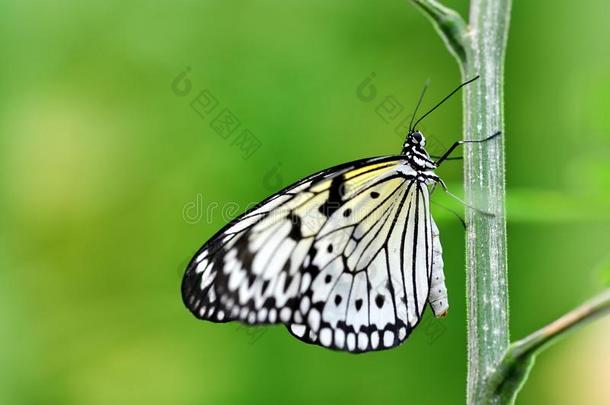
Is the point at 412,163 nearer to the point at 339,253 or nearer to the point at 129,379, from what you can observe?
the point at 339,253

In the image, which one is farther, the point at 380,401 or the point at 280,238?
the point at 380,401

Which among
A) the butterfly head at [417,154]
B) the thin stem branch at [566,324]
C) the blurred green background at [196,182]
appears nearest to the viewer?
the thin stem branch at [566,324]

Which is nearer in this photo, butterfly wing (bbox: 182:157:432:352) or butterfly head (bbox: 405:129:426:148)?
butterfly wing (bbox: 182:157:432:352)

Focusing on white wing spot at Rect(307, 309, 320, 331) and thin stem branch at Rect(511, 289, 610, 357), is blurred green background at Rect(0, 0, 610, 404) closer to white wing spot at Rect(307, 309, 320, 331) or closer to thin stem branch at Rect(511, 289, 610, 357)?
white wing spot at Rect(307, 309, 320, 331)

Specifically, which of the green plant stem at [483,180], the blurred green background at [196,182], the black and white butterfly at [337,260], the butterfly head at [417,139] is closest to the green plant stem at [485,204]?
the green plant stem at [483,180]

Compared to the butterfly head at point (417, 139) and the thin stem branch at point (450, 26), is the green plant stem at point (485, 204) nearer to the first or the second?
the thin stem branch at point (450, 26)

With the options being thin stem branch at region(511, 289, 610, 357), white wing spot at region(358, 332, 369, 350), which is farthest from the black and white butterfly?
thin stem branch at region(511, 289, 610, 357)

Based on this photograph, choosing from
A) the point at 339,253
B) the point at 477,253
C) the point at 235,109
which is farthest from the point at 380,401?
the point at 477,253
